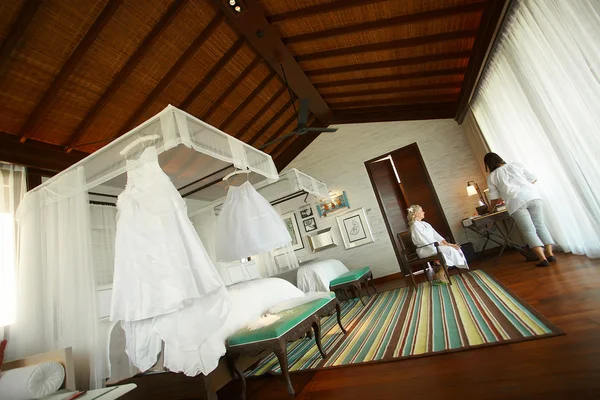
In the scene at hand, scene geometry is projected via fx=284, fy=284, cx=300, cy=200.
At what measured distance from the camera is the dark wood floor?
133 centimetres

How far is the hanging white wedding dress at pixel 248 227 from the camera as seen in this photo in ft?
11.6

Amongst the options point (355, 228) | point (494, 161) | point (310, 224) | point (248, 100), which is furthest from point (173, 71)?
point (355, 228)

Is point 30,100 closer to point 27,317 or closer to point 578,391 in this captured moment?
point 27,317

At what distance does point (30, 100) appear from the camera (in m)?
3.08

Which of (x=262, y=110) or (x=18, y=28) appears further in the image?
(x=262, y=110)

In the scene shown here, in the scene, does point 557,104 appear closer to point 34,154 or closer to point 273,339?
point 273,339

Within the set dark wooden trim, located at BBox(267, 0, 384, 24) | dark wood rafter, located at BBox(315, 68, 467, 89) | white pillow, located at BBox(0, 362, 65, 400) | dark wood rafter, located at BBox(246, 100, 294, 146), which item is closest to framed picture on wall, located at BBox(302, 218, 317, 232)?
dark wood rafter, located at BBox(246, 100, 294, 146)

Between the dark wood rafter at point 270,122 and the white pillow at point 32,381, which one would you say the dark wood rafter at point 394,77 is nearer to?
the dark wood rafter at point 270,122

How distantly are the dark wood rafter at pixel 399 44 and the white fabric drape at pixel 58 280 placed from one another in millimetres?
3795

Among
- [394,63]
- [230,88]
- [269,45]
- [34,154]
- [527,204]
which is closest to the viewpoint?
[34,154]

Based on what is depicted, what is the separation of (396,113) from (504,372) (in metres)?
5.63

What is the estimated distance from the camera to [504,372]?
59.6 inches

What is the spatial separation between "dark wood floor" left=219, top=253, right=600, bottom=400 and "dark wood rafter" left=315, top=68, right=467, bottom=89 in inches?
144

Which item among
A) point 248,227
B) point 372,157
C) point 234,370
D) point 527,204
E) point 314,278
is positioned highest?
point 372,157
